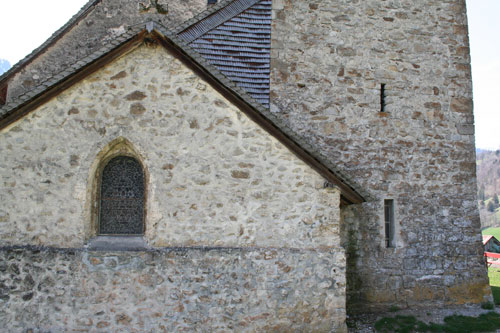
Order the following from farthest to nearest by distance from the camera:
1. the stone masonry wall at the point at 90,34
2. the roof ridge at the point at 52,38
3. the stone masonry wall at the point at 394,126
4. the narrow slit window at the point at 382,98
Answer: the stone masonry wall at the point at 90,34 → the roof ridge at the point at 52,38 → the narrow slit window at the point at 382,98 → the stone masonry wall at the point at 394,126

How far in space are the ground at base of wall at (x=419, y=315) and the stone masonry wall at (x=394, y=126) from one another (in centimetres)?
19

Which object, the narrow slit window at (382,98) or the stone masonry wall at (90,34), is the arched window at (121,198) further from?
the narrow slit window at (382,98)

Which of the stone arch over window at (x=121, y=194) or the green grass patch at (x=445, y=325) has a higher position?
the stone arch over window at (x=121, y=194)

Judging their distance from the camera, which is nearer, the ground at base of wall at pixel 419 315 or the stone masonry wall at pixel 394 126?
the ground at base of wall at pixel 419 315

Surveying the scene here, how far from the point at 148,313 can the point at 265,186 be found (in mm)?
2551

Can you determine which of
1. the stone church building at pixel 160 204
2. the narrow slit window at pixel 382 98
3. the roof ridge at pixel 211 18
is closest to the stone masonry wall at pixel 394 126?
the narrow slit window at pixel 382 98

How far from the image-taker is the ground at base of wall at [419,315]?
7.74 metres

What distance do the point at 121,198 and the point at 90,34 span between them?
670 centimetres

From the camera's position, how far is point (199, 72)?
636 centimetres

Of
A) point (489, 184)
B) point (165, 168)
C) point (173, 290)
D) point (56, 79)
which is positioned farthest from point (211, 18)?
point (489, 184)

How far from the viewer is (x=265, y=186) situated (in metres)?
6.47

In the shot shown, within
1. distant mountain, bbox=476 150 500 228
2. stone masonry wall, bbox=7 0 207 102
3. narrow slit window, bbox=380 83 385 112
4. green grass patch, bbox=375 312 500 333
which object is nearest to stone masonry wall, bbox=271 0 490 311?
narrow slit window, bbox=380 83 385 112

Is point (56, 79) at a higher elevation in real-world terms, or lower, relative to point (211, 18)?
lower

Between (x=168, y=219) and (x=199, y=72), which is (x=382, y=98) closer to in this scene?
(x=199, y=72)
